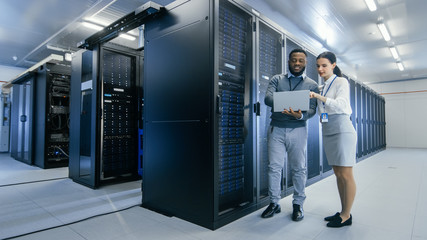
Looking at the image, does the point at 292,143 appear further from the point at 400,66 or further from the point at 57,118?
the point at 400,66

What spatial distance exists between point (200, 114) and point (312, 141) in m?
2.23

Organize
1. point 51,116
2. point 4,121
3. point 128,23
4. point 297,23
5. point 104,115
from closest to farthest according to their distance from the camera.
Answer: point 128,23 → point 104,115 → point 51,116 → point 297,23 → point 4,121

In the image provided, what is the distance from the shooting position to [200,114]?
6.22 ft

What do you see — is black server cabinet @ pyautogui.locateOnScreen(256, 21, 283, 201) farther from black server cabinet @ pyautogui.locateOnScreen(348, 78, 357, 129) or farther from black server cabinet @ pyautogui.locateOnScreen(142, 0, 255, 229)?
black server cabinet @ pyautogui.locateOnScreen(348, 78, 357, 129)

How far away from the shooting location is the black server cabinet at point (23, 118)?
16.8 feet

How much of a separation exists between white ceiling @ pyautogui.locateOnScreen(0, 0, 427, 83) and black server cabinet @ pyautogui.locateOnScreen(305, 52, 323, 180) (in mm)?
403

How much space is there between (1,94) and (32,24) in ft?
14.7

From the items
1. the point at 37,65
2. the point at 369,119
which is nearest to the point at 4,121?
the point at 37,65

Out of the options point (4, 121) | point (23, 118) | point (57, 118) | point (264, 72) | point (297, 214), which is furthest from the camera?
point (4, 121)

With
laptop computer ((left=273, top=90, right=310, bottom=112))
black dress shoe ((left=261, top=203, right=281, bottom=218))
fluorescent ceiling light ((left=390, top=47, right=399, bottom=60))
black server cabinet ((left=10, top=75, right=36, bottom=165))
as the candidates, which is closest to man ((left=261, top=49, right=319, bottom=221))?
black dress shoe ((left=261, top=203, right=281, bottom=218))

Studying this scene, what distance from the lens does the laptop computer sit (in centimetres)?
178

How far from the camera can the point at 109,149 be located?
337cm

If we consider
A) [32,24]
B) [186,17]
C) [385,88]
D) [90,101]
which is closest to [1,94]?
[32,24]

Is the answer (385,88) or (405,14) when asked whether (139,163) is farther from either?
(385,88)
